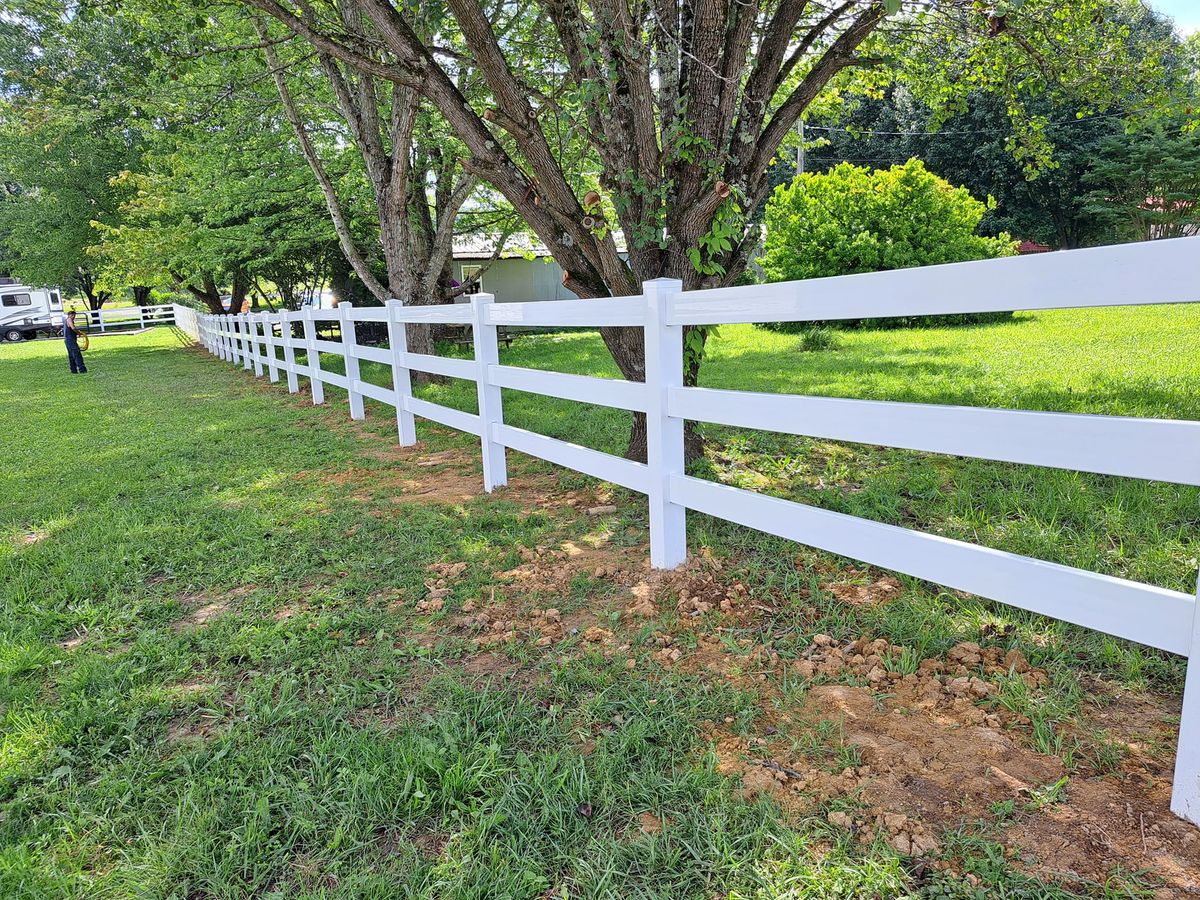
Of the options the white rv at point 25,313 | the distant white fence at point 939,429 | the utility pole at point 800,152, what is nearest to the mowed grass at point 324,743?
the distant white fence at point 939,429

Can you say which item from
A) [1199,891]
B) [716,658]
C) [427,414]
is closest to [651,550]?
[716,658]

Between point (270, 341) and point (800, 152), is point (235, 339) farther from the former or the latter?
point (800, 152)

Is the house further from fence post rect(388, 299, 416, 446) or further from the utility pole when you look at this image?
fence post rect(388, 299, 416, 446)

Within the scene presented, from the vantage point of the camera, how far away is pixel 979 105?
3325cm

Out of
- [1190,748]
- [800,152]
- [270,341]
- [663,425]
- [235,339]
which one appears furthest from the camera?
[235,339]

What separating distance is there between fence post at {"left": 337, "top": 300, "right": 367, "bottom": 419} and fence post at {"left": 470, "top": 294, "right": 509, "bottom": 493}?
344cm

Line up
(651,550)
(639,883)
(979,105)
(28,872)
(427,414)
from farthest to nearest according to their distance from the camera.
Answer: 1. (979,105)
2. (427,414)
3. (651,550)
4. (28,872)
5. (639,883)

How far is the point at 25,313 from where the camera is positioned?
3400cm

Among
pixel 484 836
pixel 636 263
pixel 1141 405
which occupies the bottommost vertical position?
pixel 484 836

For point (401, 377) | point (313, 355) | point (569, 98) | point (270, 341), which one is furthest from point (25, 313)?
point (569, 98)

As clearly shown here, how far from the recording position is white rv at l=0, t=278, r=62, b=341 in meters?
33.7

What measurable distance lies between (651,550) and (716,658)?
38.3 inches

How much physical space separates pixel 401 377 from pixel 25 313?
120 feet

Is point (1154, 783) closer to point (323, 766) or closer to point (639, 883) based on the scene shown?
point (639, 883)
